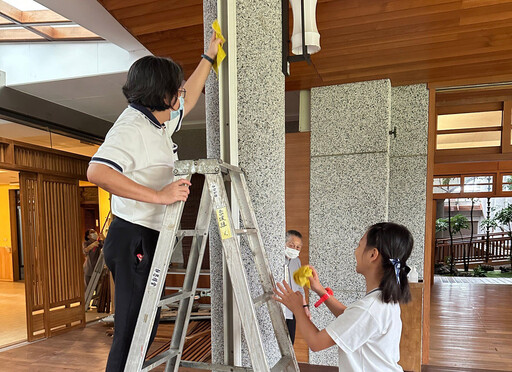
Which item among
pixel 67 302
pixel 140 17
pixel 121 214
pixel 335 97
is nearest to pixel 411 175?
pixel 335 97

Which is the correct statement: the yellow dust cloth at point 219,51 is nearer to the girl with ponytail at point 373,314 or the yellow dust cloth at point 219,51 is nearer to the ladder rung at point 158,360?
the girl with ponytail at point 373,314

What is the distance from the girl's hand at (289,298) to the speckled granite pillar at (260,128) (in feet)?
0.49

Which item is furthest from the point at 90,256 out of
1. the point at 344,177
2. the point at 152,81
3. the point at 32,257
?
the point at 152,81

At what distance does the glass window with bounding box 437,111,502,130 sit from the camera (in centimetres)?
435

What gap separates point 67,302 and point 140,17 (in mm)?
4894

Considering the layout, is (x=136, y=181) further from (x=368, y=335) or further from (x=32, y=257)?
(x=32, y=257)

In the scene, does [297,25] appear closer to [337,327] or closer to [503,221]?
[337,327]

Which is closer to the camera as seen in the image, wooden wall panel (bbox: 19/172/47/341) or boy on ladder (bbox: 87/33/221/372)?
boy on ladder (bbox: 87/33/221/372)

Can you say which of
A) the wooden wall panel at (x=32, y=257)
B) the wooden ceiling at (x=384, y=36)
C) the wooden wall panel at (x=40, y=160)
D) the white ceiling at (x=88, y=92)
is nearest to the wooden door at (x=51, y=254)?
the wooden wall panel at (x=32, y=257)

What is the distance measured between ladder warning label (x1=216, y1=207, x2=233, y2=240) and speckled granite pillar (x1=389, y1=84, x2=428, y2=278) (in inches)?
120

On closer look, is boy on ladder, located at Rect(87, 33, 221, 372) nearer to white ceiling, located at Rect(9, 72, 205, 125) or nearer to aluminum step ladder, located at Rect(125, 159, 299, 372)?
aluminum step ladder, located at Rect(125, 159, 299, 372)

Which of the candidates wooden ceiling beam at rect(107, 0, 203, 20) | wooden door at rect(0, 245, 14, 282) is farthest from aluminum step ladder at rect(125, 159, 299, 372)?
wooden door at rect(0, 245, 14, 282)

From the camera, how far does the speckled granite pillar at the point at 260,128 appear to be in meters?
1.61

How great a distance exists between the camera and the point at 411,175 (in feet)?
12.7
